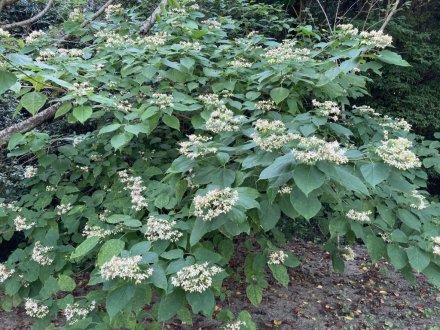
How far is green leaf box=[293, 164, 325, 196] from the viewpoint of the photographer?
1.41m

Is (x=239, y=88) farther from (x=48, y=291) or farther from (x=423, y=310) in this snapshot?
(x=423, y=310)

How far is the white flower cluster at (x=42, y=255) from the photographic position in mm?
2406

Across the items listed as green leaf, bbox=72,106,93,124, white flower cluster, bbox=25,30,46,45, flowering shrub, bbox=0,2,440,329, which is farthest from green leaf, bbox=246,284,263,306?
white flower cluster, bbox=25,30,46,45

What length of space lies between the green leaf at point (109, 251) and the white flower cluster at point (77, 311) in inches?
24.1

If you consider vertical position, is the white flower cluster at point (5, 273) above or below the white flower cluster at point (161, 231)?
below

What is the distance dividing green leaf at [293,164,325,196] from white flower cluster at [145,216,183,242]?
68 centimetres

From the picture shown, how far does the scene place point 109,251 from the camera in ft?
5.42

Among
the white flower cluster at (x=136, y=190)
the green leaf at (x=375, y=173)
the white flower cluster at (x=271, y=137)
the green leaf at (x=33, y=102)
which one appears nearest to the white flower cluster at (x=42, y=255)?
the white flower cluster at (x=136, y=190)

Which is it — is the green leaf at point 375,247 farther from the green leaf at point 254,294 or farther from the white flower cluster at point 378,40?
the white flower cluster at point 378,40

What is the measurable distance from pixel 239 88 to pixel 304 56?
535 mm

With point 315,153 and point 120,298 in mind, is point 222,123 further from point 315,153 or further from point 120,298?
point 120,298

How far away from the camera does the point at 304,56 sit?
9.01ft

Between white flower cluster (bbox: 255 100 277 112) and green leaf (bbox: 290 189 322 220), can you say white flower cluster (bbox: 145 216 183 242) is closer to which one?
green leaf (bbox: 290 189 322 220)

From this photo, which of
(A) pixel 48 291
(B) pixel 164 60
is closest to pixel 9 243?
(A) pixel 48 291
